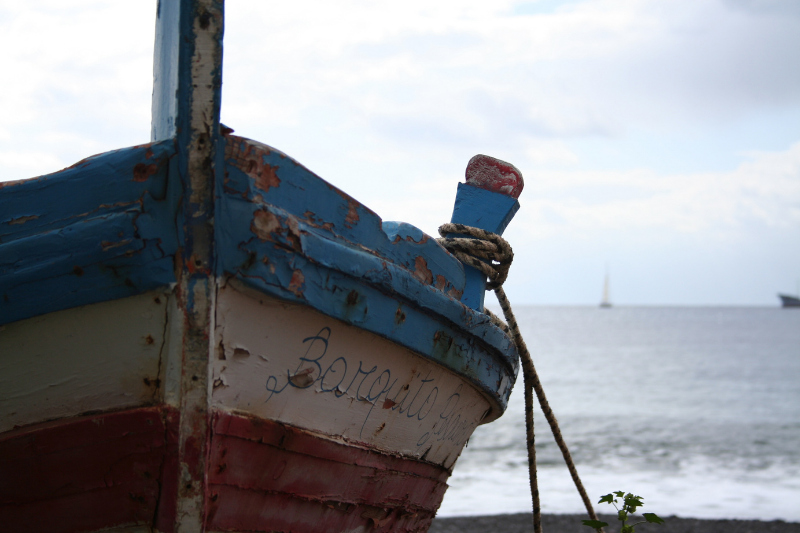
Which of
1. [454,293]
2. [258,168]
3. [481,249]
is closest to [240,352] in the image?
[258,168]

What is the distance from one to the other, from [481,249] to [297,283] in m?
0.93

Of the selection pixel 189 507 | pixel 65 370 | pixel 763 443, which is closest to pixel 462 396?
pixel 189 507

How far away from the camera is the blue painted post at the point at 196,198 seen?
1370 millimetres

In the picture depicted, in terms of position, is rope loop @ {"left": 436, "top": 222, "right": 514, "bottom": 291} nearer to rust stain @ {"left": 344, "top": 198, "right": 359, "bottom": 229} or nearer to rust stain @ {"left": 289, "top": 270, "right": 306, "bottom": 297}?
rust stain @ {"left": 344, "top": 198, "right": 359, "bottom": 229}

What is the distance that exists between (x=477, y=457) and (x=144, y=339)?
31.1 feet

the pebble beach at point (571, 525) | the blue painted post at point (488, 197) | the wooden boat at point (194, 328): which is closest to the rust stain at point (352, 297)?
the wooden boat at point (194, 328)

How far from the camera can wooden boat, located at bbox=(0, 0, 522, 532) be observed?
55.8 inches

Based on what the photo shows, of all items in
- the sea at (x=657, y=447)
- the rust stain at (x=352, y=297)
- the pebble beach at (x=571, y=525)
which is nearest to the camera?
the rust stain at (x=352, y=297)

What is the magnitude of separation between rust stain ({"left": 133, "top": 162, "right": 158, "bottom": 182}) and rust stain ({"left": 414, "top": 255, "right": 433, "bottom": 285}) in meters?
0.73

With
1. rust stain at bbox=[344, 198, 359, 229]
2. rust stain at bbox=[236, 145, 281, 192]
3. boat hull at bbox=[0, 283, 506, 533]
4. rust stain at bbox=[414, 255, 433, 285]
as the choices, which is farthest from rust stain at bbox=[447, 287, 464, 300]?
rust stain at bbox=[236, 145, 281, 192]

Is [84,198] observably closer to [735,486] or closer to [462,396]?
[462,396]

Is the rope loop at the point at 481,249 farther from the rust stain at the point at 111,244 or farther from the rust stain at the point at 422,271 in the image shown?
the rust stain at the point at 111,244

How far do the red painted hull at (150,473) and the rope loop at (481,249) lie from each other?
0.78 metres

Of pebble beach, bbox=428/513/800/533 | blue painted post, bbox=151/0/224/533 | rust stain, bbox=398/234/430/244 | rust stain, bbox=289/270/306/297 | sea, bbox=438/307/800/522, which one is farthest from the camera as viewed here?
sea, bbox=438/307/800/522
